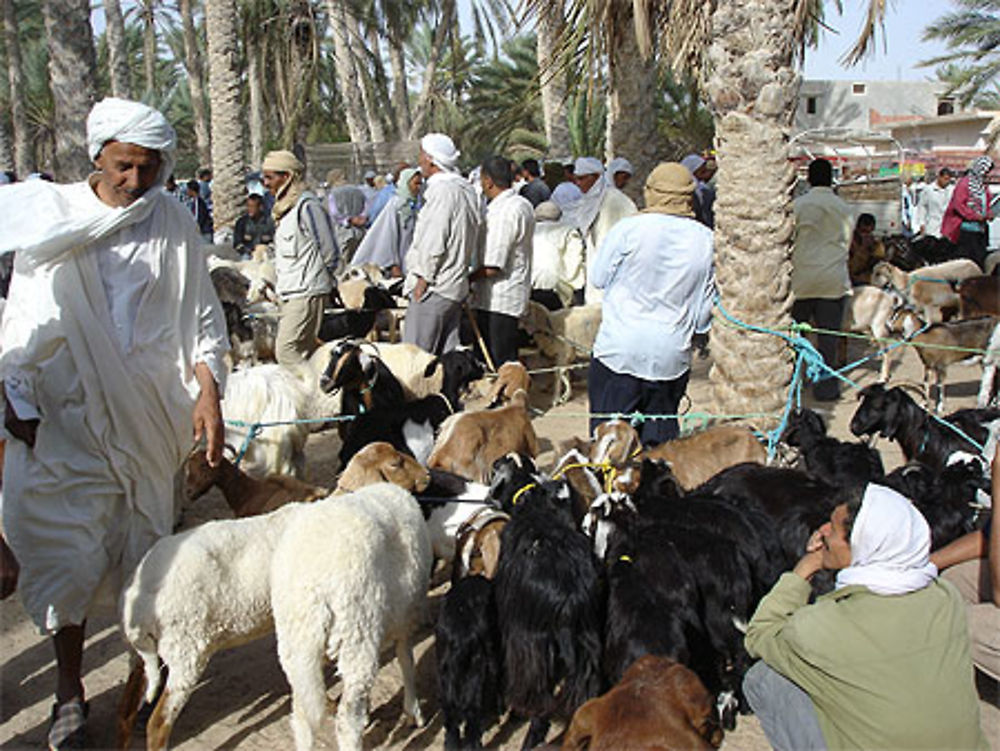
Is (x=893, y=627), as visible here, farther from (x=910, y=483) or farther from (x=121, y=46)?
(x=121, y=46)

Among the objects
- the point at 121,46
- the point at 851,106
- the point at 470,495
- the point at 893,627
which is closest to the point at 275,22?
the point at 121,46

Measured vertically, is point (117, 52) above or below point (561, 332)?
above

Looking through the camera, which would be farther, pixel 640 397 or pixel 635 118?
pixel 635 118

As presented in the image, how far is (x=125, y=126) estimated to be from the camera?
12.3ft

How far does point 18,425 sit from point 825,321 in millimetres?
7959

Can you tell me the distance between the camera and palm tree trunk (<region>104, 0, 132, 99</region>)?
2458cm

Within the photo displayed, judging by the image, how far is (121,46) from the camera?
25.7 m

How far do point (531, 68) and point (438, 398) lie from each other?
39.3 meters

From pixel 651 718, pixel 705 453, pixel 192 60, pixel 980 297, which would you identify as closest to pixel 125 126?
pixel 651 718

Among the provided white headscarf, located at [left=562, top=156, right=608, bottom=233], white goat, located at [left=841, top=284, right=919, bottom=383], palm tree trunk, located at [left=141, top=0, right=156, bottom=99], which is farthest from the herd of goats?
palm tree trunk, located at [left=141, top=0, right=156, bottom=99]

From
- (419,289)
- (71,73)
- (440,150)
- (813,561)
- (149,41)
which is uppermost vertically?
(149,41)

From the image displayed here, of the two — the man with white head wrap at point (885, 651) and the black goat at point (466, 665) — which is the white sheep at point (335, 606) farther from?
the man with white head wrap at point (885, 651)

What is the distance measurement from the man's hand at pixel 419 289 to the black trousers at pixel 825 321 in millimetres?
4190

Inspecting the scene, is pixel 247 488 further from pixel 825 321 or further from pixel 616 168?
pixel 616 168
